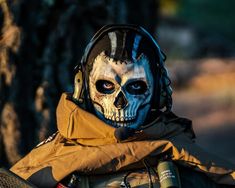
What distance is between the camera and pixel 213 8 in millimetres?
33312

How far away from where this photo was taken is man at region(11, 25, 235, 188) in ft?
17.2

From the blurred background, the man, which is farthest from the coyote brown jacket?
the blurred background

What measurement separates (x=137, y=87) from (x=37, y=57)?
8.86 feet

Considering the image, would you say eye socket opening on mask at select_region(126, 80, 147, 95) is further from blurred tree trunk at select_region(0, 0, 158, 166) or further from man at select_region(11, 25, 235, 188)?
blurred tree trunk at select_region(0, 0, 158, 166)

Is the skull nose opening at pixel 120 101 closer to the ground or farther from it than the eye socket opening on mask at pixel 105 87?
closer to the ground

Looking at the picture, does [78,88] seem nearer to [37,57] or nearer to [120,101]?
[120,101]

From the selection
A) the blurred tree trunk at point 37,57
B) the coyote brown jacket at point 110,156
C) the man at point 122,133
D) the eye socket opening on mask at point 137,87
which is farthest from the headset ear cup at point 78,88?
the blurred tree trunk at point 37,57

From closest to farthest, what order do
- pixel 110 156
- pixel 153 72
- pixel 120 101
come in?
pixel 110 156
pixel 120 101
pixel 153 72

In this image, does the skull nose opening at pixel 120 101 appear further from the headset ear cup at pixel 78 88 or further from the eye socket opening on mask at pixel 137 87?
the headset ear cup at pixel 78 88

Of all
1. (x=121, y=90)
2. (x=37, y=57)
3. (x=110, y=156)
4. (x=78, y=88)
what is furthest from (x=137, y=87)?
(x=37, y=57)

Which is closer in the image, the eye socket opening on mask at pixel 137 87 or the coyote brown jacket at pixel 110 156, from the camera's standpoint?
the coyote brown jacket at pixel 110 156

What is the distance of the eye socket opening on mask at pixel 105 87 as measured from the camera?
18.2 feet

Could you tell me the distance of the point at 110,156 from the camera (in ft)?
17.1

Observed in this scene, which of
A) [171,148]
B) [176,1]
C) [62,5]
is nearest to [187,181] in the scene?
[171,148]
